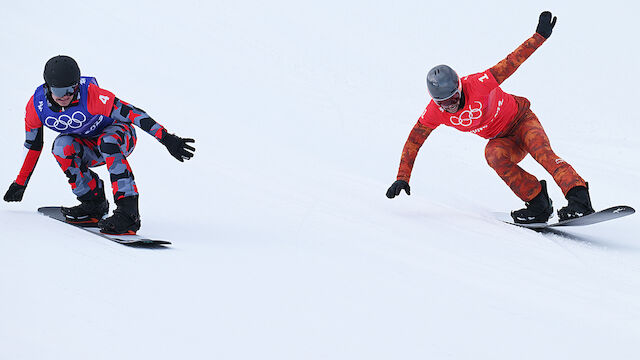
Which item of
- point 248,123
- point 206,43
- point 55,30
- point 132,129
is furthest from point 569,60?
point 132,129

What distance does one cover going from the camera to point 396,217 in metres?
6.33

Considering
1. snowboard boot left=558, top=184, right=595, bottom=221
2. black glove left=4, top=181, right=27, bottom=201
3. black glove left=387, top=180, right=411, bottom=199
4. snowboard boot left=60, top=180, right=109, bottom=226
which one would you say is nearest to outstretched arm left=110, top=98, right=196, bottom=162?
snowboard boot left=60, top=180, right=109, bottom=226

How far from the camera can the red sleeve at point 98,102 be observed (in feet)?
16.2

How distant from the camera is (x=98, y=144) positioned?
16.5ft

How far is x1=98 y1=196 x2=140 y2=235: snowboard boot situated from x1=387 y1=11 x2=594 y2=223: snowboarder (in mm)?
2355

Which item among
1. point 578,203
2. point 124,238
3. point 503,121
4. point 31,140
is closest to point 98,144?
point 31,140

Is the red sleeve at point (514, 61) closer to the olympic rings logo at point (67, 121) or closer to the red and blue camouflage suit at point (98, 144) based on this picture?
the red and blue camouflage suit at point (98, 144)

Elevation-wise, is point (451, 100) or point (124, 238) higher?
point (451, 100)

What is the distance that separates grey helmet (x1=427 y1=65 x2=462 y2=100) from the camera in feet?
18.6

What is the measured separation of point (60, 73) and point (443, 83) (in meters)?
2.92

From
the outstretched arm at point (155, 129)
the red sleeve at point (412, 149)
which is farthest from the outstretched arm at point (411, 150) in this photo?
the outstretched arm at point (155, 129)

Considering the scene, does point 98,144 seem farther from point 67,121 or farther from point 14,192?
point 14,192

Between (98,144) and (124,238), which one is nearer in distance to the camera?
(124,238)

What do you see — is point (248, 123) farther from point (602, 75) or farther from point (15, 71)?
point (602, 75)
